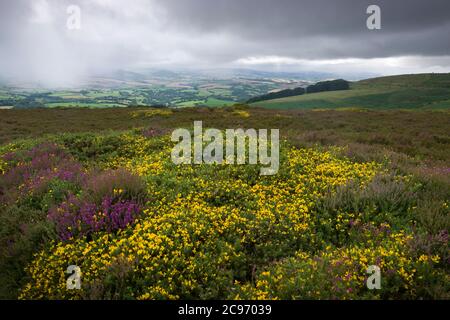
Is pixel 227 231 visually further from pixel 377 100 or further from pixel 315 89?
pixel 315 89

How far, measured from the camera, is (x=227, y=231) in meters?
6.27

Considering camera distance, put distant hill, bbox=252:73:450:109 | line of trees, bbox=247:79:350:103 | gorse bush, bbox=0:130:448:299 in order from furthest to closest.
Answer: line of trees, bbox=247:79:350:103 → distant hill, bbox=252:73:450:109 → gorse bush, bbox=0:130:448:299

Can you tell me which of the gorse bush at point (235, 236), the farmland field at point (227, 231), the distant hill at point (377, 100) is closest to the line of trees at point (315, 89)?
the distant hill at point (377, 100)

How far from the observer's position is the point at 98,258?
5363 millimetres

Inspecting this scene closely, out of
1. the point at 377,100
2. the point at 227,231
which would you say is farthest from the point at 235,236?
the point at 377,100

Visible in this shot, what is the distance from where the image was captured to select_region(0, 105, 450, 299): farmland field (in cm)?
489

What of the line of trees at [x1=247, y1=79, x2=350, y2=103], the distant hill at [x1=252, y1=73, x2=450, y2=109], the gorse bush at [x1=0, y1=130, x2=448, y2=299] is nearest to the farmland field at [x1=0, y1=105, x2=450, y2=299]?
the gorse bush at [x1=0, y1=130, x2=448, y2=299]

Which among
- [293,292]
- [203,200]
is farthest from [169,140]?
[293,292]

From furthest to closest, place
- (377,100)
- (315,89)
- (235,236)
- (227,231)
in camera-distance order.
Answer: (315,89)
(377,100)
(227,231)
(235,236)

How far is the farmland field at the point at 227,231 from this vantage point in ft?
16.0

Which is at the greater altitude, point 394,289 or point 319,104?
point 319,104

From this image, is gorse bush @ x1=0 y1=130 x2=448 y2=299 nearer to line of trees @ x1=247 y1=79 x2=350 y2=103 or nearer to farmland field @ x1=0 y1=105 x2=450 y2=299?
farmland field @ x1=0 y1=105 x2=450 y2=299

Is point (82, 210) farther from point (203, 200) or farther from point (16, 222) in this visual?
point (203, 200)
